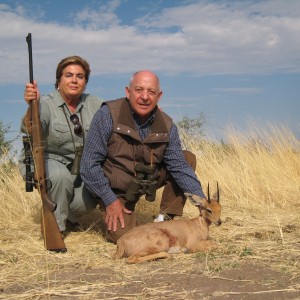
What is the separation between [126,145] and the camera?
5785 mm

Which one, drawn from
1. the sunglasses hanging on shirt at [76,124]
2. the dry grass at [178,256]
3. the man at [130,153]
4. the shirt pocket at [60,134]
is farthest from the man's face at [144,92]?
the dry grass at [178,256]

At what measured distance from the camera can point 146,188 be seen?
5887 mm

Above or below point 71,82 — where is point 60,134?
below

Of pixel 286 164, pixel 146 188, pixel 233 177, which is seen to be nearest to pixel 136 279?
pixel 146 188

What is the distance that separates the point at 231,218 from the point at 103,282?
3.45 m

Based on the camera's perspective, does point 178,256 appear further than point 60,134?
No

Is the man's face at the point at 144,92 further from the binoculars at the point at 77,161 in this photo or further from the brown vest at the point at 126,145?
the binoculars at the point at 77,161

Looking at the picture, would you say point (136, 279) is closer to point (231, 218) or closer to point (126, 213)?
point (126, 213)

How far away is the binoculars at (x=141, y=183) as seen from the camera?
578cm

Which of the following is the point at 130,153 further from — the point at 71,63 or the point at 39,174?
the point at 71,63

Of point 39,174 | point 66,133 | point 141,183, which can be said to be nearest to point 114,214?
point 141,183

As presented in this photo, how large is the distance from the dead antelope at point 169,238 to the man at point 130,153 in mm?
420

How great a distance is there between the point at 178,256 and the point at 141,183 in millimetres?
1108

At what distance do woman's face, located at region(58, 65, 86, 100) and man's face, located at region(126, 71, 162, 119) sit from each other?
0.83 metres
